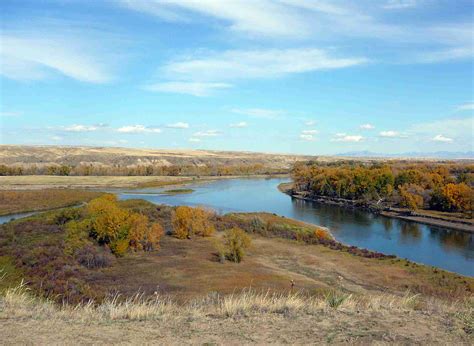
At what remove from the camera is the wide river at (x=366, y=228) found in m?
34.8

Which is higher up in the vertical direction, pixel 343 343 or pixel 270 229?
pixel 343 343

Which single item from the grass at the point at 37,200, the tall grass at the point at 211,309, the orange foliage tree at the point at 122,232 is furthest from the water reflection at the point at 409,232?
the grass at the point at 37,200

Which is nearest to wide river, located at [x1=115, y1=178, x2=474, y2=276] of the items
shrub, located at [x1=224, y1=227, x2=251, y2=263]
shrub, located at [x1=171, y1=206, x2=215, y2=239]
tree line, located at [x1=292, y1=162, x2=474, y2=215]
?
tree line, located at [x1=292, y1=162, x2=474, y2=215]

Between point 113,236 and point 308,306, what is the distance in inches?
980

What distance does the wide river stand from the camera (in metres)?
34.8

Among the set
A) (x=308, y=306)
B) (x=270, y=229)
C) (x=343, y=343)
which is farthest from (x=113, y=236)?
(x=343, y=343)

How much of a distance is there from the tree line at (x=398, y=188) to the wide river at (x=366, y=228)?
220 inches

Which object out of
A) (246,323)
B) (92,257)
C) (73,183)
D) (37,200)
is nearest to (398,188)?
(92,257)

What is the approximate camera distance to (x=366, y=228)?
47.2 metres

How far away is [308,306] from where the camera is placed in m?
8.10

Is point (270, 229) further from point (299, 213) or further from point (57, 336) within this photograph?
point (57, 336)

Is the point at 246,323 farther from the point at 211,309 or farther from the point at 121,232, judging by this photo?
the point at 121,232

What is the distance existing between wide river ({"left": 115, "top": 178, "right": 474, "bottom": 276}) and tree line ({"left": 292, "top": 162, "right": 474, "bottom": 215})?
560 cm

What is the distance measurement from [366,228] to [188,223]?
21278 mm
